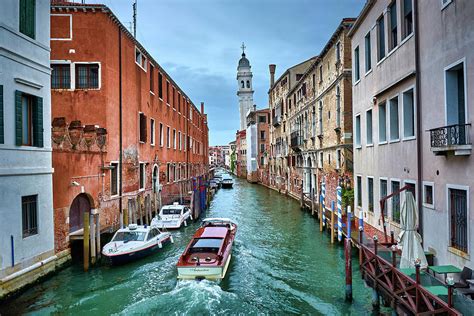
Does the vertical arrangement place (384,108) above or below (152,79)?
below

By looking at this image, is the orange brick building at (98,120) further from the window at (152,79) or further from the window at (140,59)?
the window at (152,79)

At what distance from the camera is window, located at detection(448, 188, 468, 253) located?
22.2 ft

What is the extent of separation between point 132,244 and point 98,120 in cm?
570

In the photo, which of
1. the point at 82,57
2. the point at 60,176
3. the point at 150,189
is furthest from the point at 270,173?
the point at 60,176

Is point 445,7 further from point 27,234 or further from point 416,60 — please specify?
point 27,234

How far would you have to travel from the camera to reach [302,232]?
56.6 feet

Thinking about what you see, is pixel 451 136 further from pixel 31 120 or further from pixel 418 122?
pixel 31 120

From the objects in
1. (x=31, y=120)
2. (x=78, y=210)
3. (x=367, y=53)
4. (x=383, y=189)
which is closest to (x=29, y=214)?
(x=31, y=120)

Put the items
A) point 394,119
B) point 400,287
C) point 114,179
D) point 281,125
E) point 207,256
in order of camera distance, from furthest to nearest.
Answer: point 281,125
point 114,179
point 207,256
point 394,119
point 400,287

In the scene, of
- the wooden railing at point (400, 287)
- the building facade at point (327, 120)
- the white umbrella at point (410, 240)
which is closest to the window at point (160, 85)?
the building facade at point (327, 120)

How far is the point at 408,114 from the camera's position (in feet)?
31.0

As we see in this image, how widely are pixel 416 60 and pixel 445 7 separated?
1.46 metres

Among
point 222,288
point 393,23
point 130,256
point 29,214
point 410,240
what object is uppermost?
point 393,23

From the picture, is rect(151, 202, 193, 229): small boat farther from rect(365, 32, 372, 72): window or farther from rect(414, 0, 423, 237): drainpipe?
rect(414, 0, 423, 237): drainpipe
